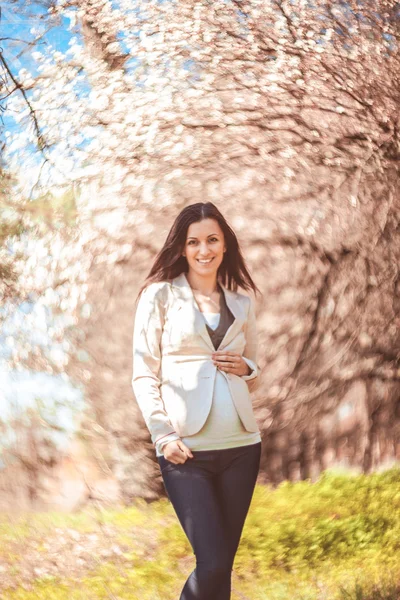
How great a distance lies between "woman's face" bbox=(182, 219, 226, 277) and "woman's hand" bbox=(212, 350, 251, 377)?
0.98 ft

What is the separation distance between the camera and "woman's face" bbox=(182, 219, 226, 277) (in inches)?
90.6

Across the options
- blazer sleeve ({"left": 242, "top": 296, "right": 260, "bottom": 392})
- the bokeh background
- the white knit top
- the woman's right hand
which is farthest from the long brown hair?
the woman's right hand

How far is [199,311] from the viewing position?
2240 millimetres

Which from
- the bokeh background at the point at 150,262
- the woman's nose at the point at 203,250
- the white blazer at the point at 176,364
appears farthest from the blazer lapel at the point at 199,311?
the bokeh background at the point at 150,262

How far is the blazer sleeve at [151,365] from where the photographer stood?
2043 mm

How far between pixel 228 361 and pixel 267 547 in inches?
35.3

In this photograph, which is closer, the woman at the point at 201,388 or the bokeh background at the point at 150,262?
the woman at the point at 201,388

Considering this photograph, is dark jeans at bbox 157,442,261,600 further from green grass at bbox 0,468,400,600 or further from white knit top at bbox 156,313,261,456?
green grass at bbox 0,468,400,600

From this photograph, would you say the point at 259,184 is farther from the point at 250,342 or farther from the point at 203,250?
the point at 250,342

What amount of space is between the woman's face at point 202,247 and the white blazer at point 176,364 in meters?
0.09

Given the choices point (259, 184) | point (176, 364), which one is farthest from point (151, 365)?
point (259, 184)

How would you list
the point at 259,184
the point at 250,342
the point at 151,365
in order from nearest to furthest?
1. the point at 151,365
2. the point at 250,342
3. the point at 259,184

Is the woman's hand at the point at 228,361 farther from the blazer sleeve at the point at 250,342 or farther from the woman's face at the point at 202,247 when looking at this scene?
the woman's face at the point at 202,247

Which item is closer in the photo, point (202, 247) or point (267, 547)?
point (202, 247)
